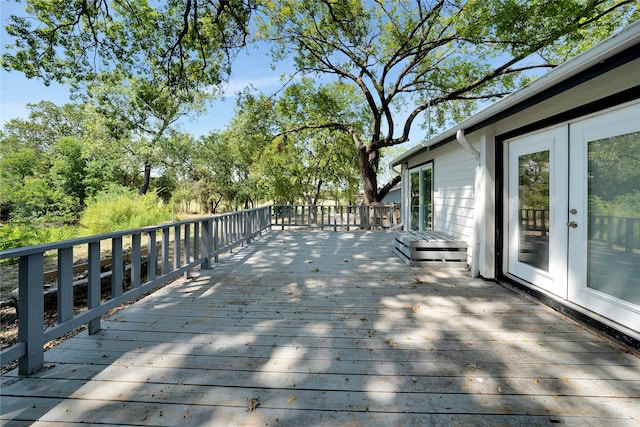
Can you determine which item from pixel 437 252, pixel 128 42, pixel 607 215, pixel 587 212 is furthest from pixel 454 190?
pixel 128 42

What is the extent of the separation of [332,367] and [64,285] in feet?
6.25

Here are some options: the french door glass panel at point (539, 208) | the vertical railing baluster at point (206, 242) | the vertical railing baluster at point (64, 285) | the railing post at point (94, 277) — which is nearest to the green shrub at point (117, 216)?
the vertical railing baluster at point (206, 242)

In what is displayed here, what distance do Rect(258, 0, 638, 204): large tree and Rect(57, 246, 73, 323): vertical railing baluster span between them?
671 cm

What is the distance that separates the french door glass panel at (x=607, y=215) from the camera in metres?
2.22

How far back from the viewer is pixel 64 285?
6.54ft

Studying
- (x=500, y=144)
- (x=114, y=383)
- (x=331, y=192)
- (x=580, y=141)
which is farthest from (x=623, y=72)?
(x=331, y=192)

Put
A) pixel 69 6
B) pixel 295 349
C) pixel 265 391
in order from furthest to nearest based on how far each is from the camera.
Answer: pixel 69 6, pixel 295 349, pixel 265 391

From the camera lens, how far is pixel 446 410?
153cm

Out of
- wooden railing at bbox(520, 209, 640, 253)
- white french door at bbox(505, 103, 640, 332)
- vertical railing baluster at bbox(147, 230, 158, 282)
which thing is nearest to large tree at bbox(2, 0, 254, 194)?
vertical railing baluster at bbox(147, 230, 158, 282)

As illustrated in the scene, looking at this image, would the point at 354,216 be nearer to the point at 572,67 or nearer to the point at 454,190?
the point at 454,190

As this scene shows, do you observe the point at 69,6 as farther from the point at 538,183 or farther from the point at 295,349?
the point at 538,183

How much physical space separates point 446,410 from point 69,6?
779 centimetres

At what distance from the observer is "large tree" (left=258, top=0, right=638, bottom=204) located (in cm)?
690

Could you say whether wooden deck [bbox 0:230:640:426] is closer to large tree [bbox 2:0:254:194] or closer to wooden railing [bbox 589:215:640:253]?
wooden railing [bbox 589:215:640:253]
